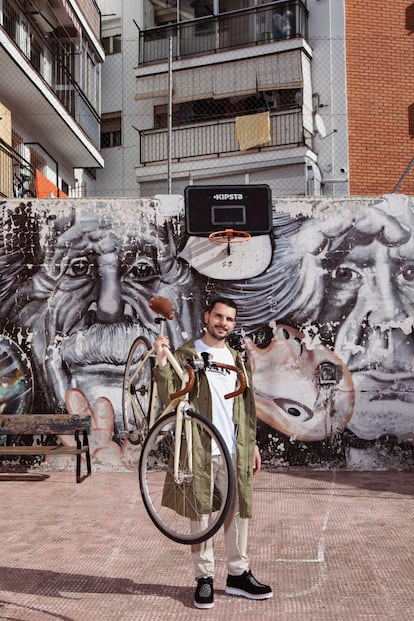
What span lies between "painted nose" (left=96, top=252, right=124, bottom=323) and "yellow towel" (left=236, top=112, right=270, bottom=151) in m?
10.7

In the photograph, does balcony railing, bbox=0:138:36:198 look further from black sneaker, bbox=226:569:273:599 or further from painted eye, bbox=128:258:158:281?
black sneaker, bbox=226:569:273:599

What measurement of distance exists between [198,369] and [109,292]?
5.52 metres

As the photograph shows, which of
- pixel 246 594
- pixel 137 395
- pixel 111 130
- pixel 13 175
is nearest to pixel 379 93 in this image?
pixel 111 130

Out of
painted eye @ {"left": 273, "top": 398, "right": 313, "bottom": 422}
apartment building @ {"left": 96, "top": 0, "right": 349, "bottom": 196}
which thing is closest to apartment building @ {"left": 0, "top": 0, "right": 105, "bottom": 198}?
apartment building @ {"left": 96, "top": 0, "right": 349, "bottom": 196}

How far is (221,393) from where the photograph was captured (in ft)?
16.8

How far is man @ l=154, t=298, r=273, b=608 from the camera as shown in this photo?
503 cm

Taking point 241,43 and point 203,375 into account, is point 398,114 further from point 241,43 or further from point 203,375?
point 203,375

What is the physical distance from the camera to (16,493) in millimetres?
8836

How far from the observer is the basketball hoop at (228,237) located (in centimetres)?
1023

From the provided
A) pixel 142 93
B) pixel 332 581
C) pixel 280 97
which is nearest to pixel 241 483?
pixel 332 581

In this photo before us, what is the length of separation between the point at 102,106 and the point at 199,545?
67.8 ft

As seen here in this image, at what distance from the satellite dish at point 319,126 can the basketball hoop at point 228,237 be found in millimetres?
11037

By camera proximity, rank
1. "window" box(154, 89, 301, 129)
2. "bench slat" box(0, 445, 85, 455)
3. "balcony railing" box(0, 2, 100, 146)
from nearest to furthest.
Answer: "bench slat" box(0, 445, 85, 455), "balcony railing" box(0, 2, 100, 146), "window" box(154, 89, 301, 129)

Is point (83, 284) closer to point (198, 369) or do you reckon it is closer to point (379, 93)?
point (198, 369)
